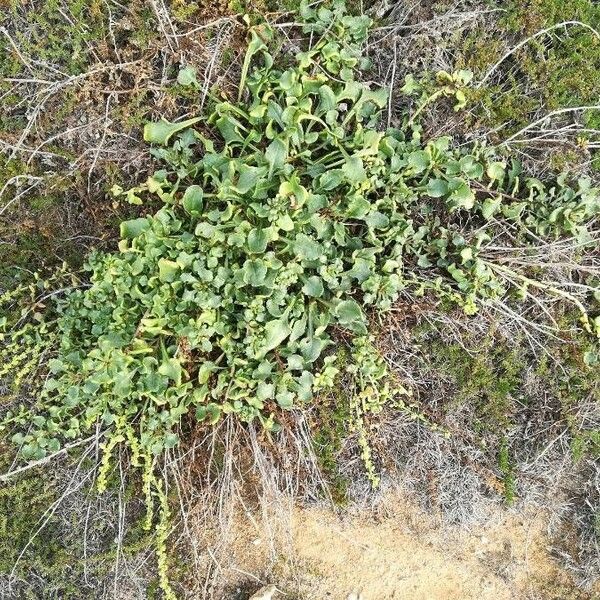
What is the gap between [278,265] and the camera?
2.93m

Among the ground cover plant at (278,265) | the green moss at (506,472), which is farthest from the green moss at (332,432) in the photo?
the green moss at (506,472)

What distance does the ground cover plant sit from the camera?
9.68 ft

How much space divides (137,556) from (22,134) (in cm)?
217

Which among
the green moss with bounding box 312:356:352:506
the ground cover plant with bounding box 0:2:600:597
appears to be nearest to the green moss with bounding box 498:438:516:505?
the ground cover plant with bounding box 0:2:600:597

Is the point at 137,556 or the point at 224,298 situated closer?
the point at 224,298

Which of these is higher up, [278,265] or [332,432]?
[278,265]

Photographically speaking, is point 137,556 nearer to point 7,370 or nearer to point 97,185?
point 7,370

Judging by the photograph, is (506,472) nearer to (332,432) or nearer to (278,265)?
(332,432)

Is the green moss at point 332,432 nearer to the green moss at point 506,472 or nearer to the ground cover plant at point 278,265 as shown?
the ground cover plant at point 278,265

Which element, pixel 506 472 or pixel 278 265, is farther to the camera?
pixel 506 472

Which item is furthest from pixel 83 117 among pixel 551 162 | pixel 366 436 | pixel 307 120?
pixel 551 162

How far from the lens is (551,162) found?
3256mm

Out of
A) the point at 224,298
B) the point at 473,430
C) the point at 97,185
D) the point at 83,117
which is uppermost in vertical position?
the point at 83,117

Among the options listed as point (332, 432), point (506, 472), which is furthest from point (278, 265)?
point (506, 472)
